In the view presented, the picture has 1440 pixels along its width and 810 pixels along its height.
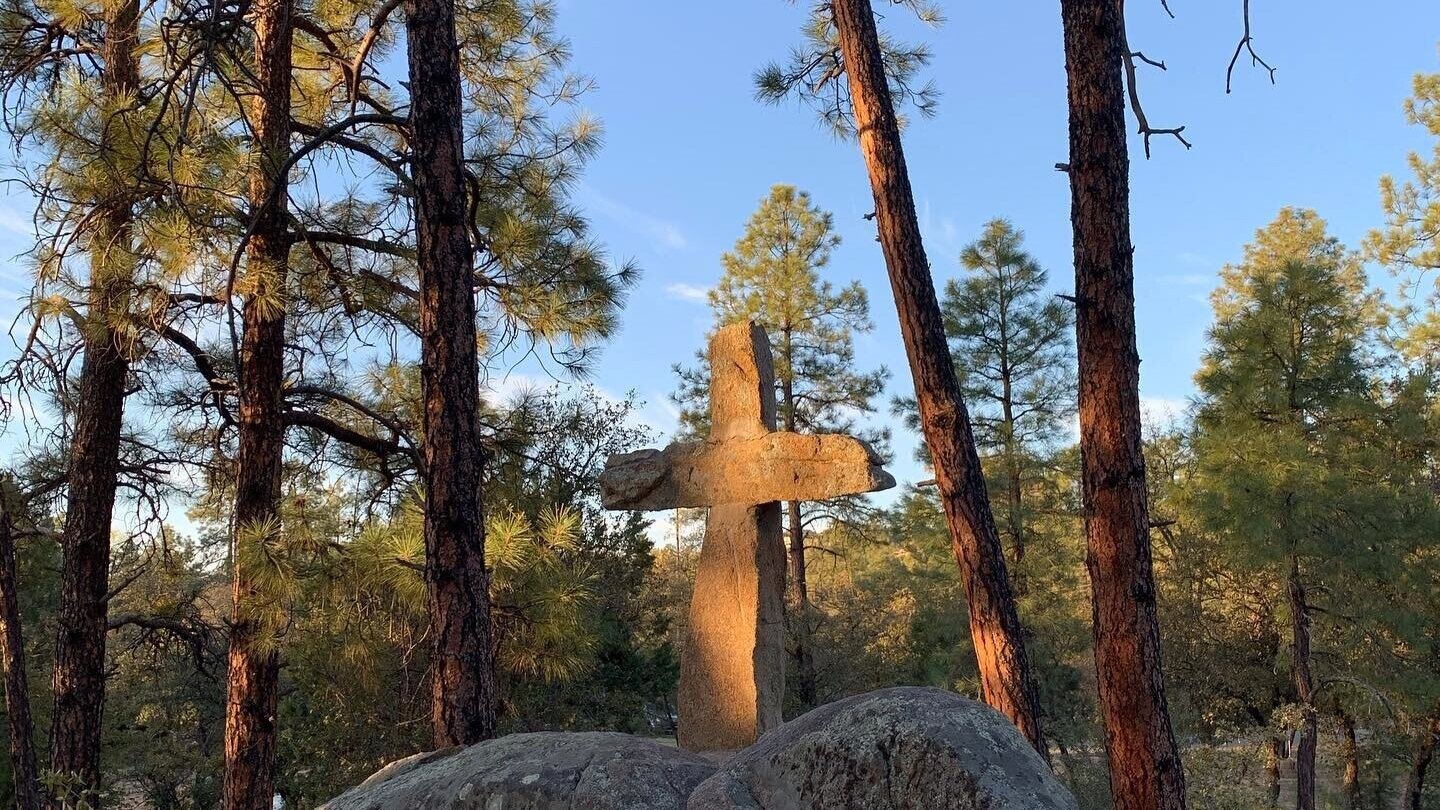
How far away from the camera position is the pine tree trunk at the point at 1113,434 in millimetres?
4836

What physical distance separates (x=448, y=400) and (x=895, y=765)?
3.07 meters

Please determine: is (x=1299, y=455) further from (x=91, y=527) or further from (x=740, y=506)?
(x=91, y=527)

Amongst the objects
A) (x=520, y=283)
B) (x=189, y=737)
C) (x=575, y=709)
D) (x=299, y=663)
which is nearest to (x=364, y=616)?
(x=520, y=283)

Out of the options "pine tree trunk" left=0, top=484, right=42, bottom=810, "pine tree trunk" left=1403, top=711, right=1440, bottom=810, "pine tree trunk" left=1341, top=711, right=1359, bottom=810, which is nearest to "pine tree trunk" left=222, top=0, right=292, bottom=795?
"pine tree trunk" left=0, top=484, right=42, bottom=810

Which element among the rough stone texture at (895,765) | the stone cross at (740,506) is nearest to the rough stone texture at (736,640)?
the stone cross at (740,506)

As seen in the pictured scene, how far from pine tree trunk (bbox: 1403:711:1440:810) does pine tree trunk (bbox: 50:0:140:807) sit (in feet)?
55.8

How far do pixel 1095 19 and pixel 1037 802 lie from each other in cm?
417

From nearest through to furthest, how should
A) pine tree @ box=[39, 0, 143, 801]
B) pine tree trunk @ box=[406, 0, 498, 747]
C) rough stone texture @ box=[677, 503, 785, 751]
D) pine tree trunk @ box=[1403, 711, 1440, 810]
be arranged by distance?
pine tree trunk @ box=[406, 0, 498, 747] → rough stone texture @ box=[677, 503, 785, 751] → pine tree @ box=[39, 0, 143, 801] → pine tree trunk @ box=[1403, 711, 1440, 810]

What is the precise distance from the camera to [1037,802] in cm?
236

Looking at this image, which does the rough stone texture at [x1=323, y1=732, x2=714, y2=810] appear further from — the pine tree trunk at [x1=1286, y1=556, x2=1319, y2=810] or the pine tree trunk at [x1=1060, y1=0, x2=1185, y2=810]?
the pine tree trunk at [x1=1286, y1=556, x2=1319, y2=810]

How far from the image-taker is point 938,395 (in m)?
5.75

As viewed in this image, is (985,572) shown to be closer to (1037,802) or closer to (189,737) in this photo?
(1037,802)

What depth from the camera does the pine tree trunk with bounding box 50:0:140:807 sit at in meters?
6.78

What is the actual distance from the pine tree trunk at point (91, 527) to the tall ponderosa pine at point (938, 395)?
4663 millimetres
